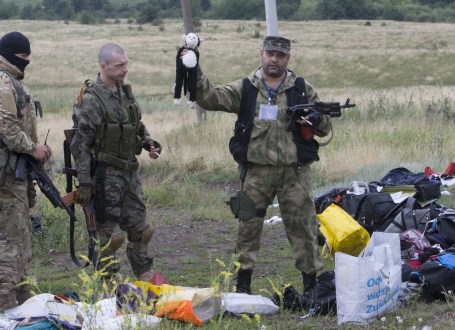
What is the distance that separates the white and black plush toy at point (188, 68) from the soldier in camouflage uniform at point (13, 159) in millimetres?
1089

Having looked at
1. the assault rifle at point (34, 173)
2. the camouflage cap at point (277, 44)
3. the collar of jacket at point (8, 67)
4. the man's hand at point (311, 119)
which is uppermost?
the camouflage cap at point (277, 44)

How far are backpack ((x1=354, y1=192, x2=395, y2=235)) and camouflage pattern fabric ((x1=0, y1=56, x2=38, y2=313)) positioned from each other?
3.43m

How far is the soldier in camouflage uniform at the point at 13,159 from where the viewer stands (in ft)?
14.9

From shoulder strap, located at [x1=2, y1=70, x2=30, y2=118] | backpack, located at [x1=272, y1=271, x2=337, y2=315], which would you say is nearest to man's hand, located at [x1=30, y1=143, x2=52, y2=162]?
shoulder strap, located at [x1=2, y1=70, x2=30, y2=118]

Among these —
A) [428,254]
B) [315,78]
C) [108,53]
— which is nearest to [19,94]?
[108,53]

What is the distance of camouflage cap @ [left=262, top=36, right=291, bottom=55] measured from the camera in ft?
16.3

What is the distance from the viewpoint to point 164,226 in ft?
26.6

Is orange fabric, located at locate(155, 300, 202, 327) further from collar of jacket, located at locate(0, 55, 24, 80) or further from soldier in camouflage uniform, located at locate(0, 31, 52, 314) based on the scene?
collar of jacket, located at locate(0, 55, 24, 80)

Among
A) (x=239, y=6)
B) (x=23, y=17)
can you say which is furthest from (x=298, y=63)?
(x=23, y=17)

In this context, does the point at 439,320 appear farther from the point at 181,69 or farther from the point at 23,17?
the point at 23,17

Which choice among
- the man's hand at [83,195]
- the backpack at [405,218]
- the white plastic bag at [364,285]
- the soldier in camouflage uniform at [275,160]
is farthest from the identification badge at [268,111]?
the backpack at [405,218]

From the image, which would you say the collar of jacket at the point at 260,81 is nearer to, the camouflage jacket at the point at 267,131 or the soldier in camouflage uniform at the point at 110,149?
the camouflage jacket at the point at 267,131

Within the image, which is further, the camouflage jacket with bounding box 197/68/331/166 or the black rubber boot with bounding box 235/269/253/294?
the black rubber boot with bounding box 235/269/253/294

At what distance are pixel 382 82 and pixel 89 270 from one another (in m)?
26.6
